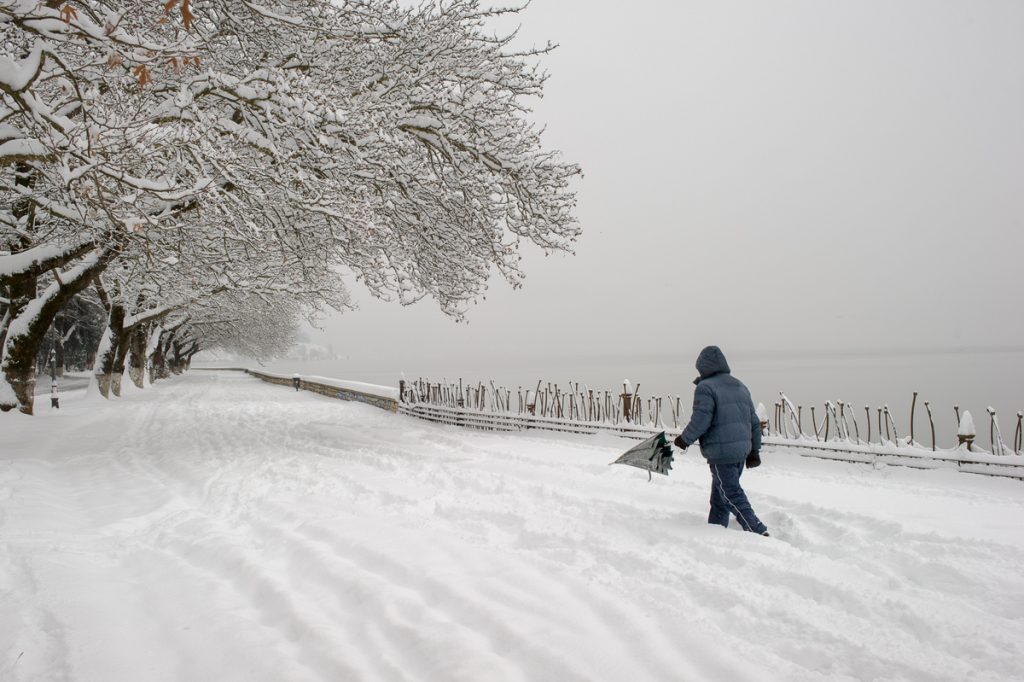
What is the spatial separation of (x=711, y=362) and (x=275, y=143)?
261 inches

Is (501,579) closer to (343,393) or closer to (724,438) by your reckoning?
(724,438)

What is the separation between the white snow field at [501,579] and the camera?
2861mm

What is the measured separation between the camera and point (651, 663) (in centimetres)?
282

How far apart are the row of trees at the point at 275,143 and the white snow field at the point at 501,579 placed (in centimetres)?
327

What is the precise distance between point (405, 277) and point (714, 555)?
855 cm

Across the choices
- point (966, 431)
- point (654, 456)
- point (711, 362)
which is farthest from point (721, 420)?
point (966, 431)

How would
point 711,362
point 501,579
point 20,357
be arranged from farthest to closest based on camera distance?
point 20,357 → point 711,362 → point 501,579

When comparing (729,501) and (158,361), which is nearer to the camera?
(729,501)

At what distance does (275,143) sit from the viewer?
790 cm

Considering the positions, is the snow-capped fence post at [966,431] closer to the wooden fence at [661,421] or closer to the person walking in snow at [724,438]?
the wooden fence at [661,421]

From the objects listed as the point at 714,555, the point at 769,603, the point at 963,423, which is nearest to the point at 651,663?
the point at 769,603

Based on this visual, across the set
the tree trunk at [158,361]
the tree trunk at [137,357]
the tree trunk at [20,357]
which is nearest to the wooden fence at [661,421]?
the tree trunk at [20,357]

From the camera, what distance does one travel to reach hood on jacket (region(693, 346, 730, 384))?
5273mm

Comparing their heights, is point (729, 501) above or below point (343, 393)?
above
